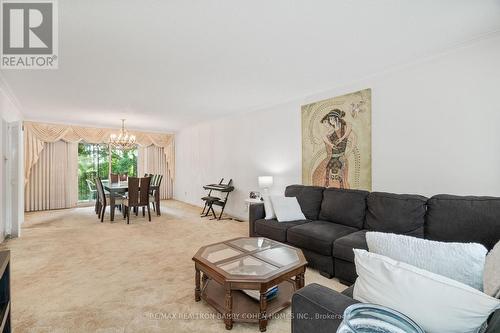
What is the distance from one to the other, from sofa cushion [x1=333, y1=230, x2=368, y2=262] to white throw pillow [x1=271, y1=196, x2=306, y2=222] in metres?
0.85

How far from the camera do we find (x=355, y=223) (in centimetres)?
289

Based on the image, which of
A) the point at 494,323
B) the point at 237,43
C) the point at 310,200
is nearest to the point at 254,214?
the point at 310,200

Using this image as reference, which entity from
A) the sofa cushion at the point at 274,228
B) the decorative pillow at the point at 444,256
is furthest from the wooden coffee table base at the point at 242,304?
the decorative pillow at the point at 444,256

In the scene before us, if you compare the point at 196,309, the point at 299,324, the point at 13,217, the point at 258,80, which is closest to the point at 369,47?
the point at 258,80

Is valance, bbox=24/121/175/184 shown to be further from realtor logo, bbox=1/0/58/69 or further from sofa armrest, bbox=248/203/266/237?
sofa armrest, bbox=248/203/266/237

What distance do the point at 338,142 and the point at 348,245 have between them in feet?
5.50

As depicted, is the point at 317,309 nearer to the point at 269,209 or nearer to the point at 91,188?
the point at 269,209

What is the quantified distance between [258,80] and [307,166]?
62.1 inches

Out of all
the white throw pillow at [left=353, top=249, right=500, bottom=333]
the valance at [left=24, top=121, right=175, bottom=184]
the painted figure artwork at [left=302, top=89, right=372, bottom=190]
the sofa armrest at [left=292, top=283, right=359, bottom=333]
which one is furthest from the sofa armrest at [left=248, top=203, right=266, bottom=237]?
the valance at [left=24, top=121, right=175, bottom=184]

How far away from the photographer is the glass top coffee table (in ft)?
5.71

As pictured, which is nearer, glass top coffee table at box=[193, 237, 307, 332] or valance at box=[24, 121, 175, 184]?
glass top coffee table at box=[193, 237, 307, 332]

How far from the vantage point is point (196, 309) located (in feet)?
6.50

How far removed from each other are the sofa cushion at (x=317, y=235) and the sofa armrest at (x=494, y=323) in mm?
1770

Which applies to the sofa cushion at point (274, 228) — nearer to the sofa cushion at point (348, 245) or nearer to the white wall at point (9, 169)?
the sofa cushion at point (348, 245)
